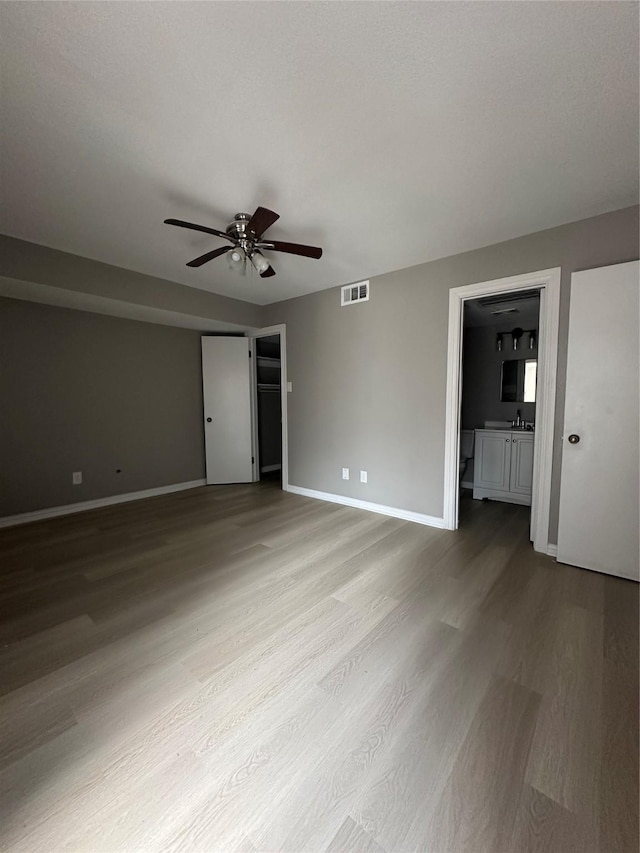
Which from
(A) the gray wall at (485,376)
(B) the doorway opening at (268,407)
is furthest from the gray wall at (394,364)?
(A) the gray wall at (485,376)

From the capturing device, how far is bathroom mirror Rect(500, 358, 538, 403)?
173 inches

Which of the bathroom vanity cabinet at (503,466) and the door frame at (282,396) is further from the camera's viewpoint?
the door frame at (282,396)

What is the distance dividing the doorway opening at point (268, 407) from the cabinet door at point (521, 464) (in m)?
3.42

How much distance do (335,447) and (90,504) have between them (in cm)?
288

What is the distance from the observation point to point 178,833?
957 millimetres

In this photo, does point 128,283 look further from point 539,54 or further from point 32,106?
point 539,54

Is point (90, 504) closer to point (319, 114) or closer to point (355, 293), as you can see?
point (355, 293)

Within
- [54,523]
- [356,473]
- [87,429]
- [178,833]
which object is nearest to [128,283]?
[87,429]

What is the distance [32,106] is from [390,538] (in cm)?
341

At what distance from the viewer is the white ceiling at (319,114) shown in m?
1.18

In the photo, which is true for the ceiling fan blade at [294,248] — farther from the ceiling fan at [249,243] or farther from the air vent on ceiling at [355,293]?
the air vent on ceiling at [355,293]

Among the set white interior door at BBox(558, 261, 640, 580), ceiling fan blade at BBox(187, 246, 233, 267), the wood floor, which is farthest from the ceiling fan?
the wood floor

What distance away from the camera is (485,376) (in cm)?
477

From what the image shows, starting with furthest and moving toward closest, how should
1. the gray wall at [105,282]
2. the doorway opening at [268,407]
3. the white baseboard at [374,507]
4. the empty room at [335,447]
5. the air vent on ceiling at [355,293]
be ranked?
1. the doorway opening at [268,407]
2. the air vent on ceiling at [355,293]
3. the white baseboard at [374,507]
4. the gray wall at [105,282]
5. the empty room at [335,447]
